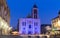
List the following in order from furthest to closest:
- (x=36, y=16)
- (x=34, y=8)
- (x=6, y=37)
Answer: (x=34, y=8) < (x=36, y=16) < (x=6, y=37)

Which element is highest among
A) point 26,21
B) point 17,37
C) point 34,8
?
point 34,8

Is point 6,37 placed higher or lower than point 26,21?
lower

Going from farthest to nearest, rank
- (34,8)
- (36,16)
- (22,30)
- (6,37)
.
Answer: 1. (34,8)
2. (36,16)
3. (22,30)
4. (6,37)

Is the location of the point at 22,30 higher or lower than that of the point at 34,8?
lower

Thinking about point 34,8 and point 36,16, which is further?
point 34,8

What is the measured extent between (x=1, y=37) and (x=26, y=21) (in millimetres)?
129497

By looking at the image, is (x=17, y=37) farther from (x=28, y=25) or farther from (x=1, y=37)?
(x=28, y=25)

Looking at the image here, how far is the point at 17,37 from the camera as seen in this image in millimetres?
11531

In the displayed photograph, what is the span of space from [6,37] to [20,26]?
127 m

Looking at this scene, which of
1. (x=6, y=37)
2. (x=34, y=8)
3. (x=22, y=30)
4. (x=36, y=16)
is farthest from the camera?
(x=34, y=8)

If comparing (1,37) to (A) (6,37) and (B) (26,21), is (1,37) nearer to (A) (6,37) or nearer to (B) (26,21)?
(A) (6,37)

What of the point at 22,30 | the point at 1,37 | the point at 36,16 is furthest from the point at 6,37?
the point at 36,16

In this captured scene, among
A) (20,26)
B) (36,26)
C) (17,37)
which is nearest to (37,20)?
(36,26)

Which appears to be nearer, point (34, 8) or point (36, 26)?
point (36, 26)
